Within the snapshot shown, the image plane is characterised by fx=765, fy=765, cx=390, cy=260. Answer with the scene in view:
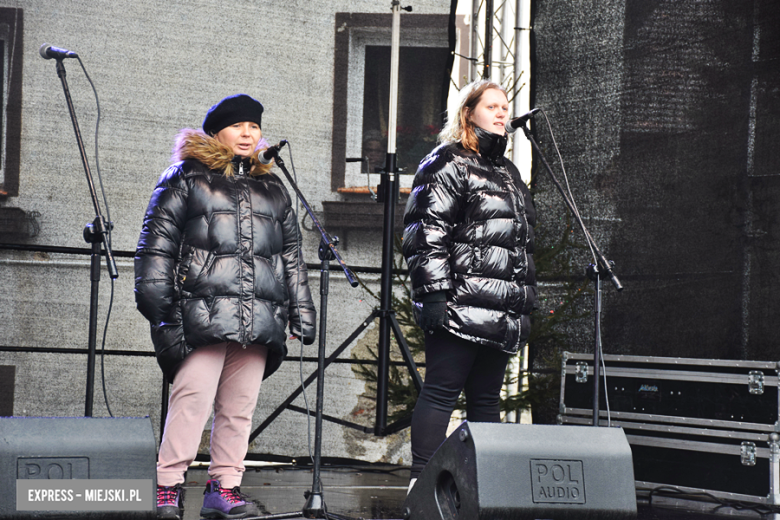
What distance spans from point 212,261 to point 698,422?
204 centimetres

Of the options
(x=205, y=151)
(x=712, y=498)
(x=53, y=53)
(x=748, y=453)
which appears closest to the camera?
(x=53, y=53)

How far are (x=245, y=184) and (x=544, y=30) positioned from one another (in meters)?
2.02

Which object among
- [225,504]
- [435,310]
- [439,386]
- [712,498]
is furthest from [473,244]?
[712,498]

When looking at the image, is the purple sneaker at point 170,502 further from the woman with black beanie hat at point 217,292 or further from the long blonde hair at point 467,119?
the long blonde hair at point 467,119

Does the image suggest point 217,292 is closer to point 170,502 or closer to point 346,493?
point 170,502

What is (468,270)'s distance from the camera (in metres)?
2.36

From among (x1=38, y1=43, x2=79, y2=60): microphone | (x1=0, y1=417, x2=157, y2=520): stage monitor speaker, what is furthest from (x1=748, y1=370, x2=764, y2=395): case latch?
(x1=38, y1=43, x2=79, y2=60): microphone

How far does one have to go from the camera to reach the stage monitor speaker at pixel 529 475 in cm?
158

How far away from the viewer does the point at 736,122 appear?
3.25 m

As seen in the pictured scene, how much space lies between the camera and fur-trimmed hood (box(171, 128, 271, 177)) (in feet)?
8.16

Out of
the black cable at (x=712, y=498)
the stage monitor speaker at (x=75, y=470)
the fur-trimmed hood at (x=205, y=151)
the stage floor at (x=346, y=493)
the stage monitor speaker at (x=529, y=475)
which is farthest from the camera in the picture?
the black cable at (x=712, y=498)

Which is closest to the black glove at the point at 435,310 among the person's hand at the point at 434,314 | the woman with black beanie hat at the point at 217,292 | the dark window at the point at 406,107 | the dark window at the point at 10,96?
the person's hand at the point at 434,314

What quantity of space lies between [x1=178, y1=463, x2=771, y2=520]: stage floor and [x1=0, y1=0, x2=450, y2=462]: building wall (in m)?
0.15

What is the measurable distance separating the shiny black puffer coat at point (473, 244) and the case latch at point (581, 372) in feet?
3.62
